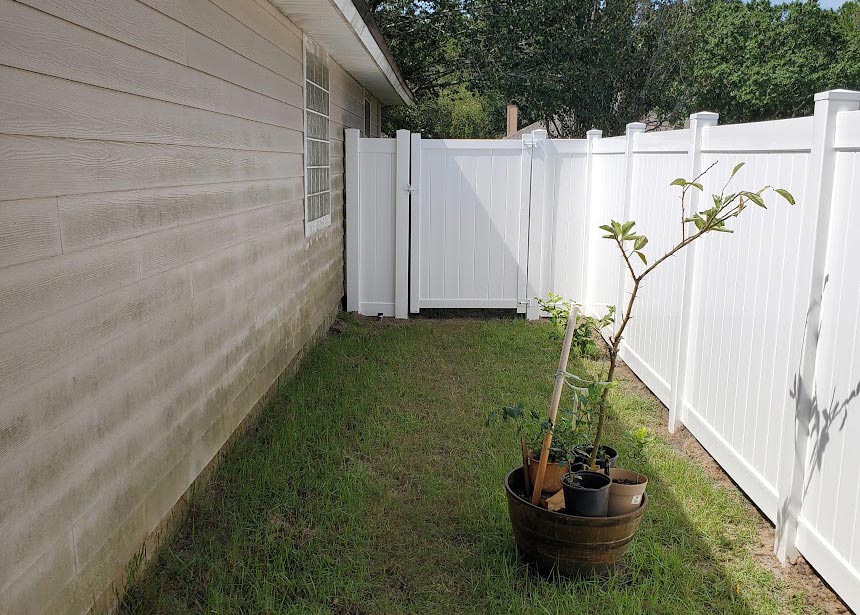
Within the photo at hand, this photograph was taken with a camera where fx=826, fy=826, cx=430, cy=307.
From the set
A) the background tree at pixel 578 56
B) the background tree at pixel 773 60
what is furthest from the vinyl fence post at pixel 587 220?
the background tree at pixel 773 60

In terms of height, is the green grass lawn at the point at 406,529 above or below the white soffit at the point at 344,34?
below

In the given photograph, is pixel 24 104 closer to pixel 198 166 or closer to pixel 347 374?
pixel 198 166

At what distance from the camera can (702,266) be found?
174 inches

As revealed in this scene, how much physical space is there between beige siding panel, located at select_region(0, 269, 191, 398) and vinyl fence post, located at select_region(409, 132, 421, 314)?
4920 millimetres

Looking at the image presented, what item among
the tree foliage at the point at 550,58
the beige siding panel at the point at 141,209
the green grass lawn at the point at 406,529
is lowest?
the green grass lawn at the point at 406,529

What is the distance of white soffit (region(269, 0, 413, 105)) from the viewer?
199 inches

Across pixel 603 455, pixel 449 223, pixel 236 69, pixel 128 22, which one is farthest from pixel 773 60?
pixel 128 22

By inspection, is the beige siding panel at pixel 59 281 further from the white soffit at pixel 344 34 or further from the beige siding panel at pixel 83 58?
the white soffit at pixel 344 34

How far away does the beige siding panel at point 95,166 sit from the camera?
2.04 metres

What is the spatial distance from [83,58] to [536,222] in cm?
604

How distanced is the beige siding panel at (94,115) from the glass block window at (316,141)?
2252 mm

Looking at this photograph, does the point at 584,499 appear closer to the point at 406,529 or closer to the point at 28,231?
the point at 406,529

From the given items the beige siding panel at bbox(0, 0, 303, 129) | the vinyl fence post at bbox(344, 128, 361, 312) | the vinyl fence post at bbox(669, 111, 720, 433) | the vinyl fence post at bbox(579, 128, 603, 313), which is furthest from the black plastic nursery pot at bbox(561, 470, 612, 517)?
the vinyl fence post at bbox(344, 128, 361, 312)

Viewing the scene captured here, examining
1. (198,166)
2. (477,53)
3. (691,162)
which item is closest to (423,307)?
(691,162)
